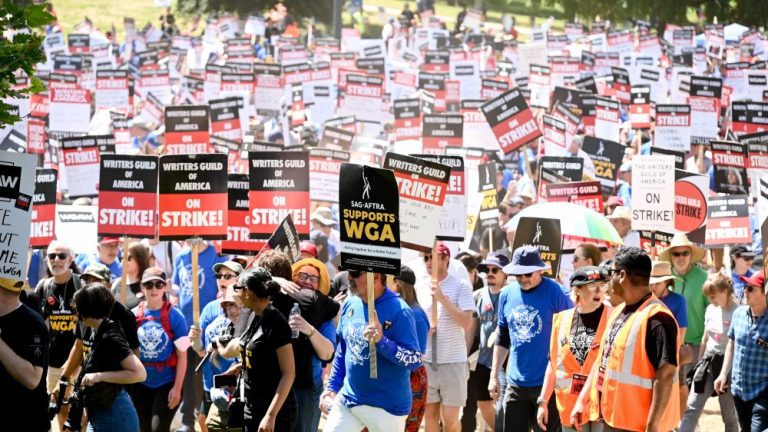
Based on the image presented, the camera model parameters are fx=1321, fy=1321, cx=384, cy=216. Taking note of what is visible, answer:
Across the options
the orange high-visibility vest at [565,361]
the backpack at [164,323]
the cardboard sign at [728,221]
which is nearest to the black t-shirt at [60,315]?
the backpack at [164,323]

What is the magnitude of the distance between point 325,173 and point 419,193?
5727 millimetres

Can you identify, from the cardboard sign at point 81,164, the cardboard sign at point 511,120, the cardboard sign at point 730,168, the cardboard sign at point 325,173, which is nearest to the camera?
the cardboard sign at point 325,173

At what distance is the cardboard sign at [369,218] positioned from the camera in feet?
27.1

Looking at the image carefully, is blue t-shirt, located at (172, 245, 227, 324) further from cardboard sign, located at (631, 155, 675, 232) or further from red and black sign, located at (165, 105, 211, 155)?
red and black sign, located at (165, 105, 211, 155)

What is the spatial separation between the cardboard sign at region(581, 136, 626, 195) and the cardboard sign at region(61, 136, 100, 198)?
6918 mm

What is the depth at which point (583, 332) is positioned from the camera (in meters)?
8.45

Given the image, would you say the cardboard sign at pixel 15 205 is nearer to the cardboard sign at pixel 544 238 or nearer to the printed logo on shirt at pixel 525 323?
the printed logo on shirt at pixel 525 323

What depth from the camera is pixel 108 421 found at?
27.0ft

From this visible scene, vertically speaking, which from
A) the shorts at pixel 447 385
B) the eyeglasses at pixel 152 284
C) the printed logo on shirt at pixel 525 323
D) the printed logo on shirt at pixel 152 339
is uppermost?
the eyeglasses at pixel 152 284

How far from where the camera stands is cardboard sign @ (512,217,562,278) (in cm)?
1146

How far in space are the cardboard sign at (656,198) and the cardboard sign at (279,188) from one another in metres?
3.42

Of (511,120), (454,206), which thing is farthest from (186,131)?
(454,206)

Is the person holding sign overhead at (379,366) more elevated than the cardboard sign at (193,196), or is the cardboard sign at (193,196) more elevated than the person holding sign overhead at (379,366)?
the cardboard sign at (193,196)

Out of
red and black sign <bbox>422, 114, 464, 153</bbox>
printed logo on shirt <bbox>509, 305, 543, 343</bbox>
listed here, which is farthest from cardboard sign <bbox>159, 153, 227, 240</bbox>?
red and black sign <bbox>422, 114, 464, 153</bbox>
